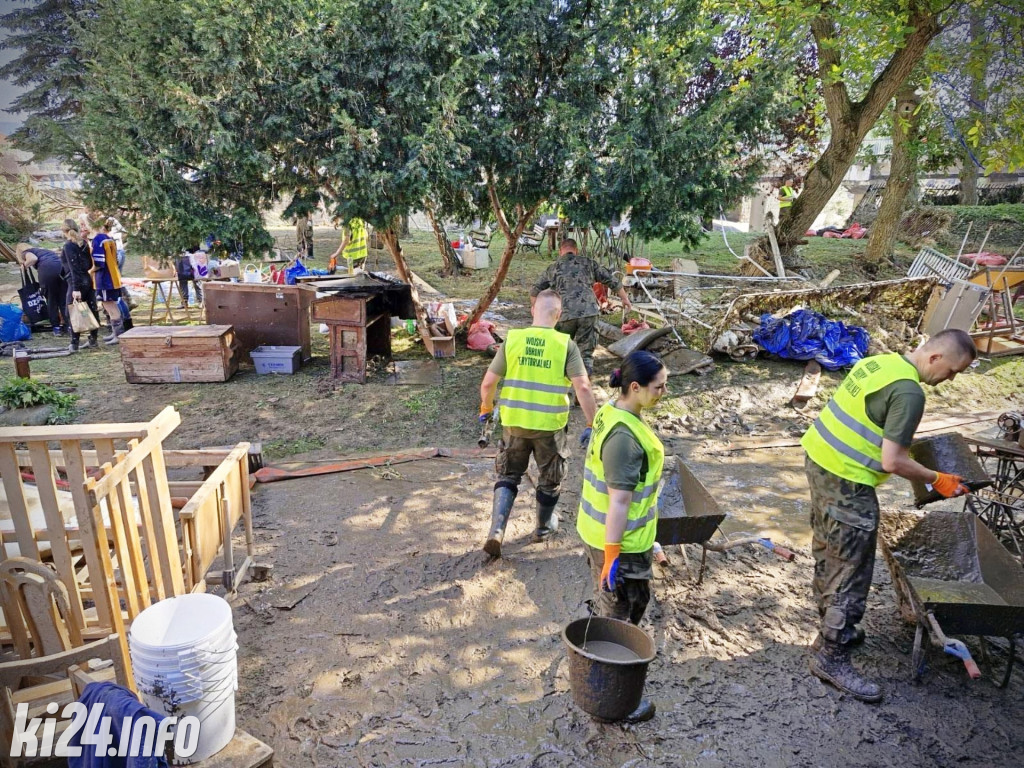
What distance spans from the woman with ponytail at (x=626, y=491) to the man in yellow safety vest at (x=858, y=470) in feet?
3.73

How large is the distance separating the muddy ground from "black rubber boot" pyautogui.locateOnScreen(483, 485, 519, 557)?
16cm

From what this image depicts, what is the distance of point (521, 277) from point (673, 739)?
534 inches

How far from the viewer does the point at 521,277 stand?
16172 millimetres

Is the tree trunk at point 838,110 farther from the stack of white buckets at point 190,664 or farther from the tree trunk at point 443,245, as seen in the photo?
the stack of white buckets at point 190,664

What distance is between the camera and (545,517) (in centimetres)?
532

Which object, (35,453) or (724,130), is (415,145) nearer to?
(724,130)

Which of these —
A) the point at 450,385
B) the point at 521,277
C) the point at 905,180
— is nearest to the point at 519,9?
the point at 450,385

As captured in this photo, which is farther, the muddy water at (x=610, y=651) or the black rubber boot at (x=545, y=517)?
the black rubber boot at (x=545, y=517)

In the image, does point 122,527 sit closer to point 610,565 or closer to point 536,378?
point 610,565

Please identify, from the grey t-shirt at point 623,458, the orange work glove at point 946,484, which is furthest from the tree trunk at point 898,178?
the grey t-shirt at point 623,458

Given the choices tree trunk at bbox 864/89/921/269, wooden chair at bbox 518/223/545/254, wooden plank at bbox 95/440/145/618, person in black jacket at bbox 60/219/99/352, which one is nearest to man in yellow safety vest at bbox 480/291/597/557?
wooden plank at bbox 95/440/145/618

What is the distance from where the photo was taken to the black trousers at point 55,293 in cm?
1154

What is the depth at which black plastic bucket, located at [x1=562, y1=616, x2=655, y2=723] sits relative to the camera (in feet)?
10.1

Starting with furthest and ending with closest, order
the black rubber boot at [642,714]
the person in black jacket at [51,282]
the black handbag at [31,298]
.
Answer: the black handbag at [31,298], the person in black jacket at [51,282], the black rubber boot at [642,714]
